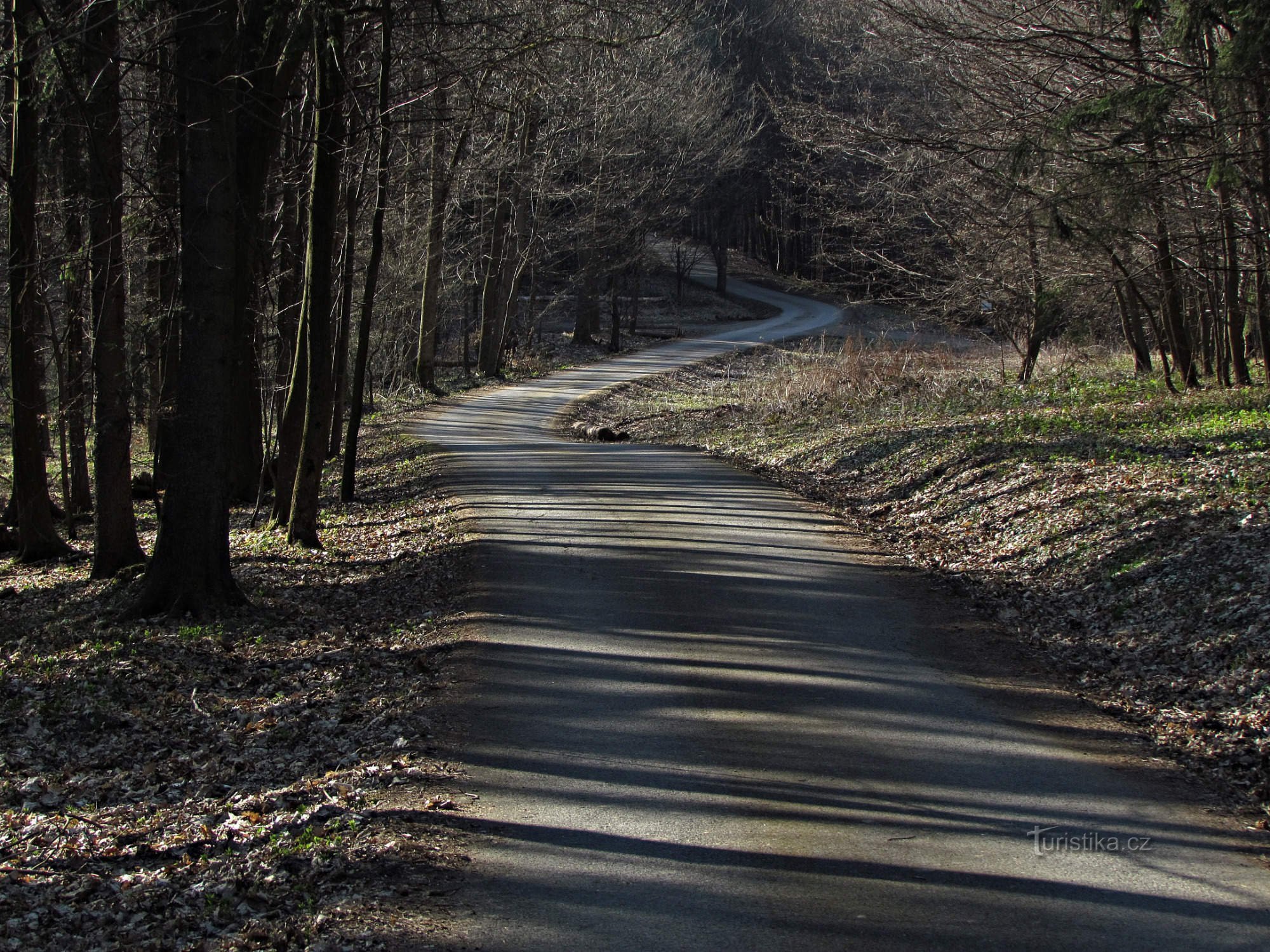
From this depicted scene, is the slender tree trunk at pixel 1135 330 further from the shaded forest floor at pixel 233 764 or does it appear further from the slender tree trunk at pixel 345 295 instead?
the shaded forest floor at pixel 233 764

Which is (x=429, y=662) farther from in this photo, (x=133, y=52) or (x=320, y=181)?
(x=133, y=52)

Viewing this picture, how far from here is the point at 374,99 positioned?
15445 mm

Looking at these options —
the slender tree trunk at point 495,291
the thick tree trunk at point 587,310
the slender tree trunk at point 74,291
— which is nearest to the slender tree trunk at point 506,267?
the slender tree trunk at point 495,291

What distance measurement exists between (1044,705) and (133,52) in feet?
36.9

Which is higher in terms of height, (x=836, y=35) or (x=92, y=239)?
(x=836, y=35)

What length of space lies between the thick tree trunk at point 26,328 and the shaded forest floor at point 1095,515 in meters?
9.94

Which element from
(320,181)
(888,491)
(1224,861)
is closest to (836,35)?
(888,491)

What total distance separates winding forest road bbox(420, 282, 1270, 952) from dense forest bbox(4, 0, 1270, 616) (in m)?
3.94

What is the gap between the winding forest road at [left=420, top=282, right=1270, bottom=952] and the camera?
445 centimetres

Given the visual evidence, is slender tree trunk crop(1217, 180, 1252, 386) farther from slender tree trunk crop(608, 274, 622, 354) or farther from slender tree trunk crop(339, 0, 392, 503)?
slender tree trunk crop(608, 274, 622, 354)

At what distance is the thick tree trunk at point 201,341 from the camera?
359 inches

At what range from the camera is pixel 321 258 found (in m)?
11.7

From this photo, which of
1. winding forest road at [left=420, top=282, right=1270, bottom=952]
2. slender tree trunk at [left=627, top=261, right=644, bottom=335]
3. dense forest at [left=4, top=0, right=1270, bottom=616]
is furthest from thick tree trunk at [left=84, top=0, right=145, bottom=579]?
slender tree trunk at [left=627, top=261, right=644, bottom=335]

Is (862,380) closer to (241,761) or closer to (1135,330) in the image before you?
(1135,330)
